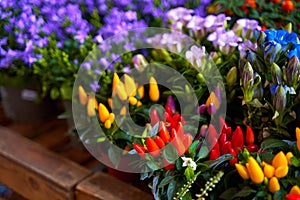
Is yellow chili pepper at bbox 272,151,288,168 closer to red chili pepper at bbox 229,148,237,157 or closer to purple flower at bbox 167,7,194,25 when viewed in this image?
red chili pepper at bbox 229,148,237,157

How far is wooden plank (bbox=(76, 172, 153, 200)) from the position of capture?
0.86 m

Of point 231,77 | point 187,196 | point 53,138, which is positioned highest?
point 231,77

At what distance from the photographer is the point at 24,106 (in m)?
1.40

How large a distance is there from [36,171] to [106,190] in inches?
7.1

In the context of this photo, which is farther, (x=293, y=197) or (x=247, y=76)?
(x=247, y=76)

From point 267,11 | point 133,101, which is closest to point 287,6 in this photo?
point 267,11

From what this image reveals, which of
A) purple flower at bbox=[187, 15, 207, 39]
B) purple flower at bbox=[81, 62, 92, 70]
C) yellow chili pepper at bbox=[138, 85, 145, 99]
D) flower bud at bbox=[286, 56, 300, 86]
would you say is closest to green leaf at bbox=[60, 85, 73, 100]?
purple flower at bbox=[81, 62, 92, 70]

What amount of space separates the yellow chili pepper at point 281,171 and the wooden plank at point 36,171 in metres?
0.42

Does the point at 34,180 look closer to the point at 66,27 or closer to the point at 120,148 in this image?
the point at 120,148

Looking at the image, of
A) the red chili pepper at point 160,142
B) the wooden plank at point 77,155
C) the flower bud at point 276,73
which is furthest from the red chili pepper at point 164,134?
the wooden plank at point 77,155

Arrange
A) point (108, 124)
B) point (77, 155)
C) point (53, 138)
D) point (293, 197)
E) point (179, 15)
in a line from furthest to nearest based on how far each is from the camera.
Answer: point (53, 138)
point (77, 155)
point (179, 15)
point (108, 124)
point (293, 197)

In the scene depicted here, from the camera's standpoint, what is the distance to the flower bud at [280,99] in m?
0.77

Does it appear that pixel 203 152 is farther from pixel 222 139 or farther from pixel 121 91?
pixel 121 91

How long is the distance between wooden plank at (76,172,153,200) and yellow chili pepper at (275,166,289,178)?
0.26m
